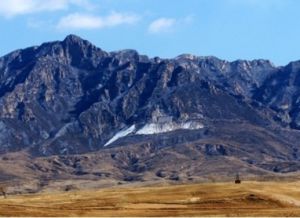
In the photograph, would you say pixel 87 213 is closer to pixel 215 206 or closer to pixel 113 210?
pixel 113 210

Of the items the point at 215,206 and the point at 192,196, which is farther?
the point at 192,196

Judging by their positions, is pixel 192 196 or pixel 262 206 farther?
pixel 192 196

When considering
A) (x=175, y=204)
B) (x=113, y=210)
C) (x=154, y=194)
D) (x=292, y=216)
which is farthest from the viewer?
(x=154, y=194)

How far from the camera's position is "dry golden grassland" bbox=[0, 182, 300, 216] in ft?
349

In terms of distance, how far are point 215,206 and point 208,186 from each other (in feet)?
60.8

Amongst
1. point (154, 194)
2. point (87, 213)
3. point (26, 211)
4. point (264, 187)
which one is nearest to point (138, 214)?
point (87, 213)

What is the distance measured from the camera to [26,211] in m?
108

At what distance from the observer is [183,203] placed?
124000mm

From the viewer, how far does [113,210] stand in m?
113

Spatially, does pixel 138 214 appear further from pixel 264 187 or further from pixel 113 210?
→ pixel 264 187

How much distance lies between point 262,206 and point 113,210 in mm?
22677

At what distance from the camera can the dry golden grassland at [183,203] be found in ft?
349

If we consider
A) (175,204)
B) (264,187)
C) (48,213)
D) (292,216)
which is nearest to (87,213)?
(48,213)

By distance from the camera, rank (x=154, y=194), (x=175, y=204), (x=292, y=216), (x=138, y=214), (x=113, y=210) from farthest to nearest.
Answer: (x=154, y=194) → (x=175, y=204) → (x=113, y=210) → (x=138, y=214) → (x=292, y=216)
